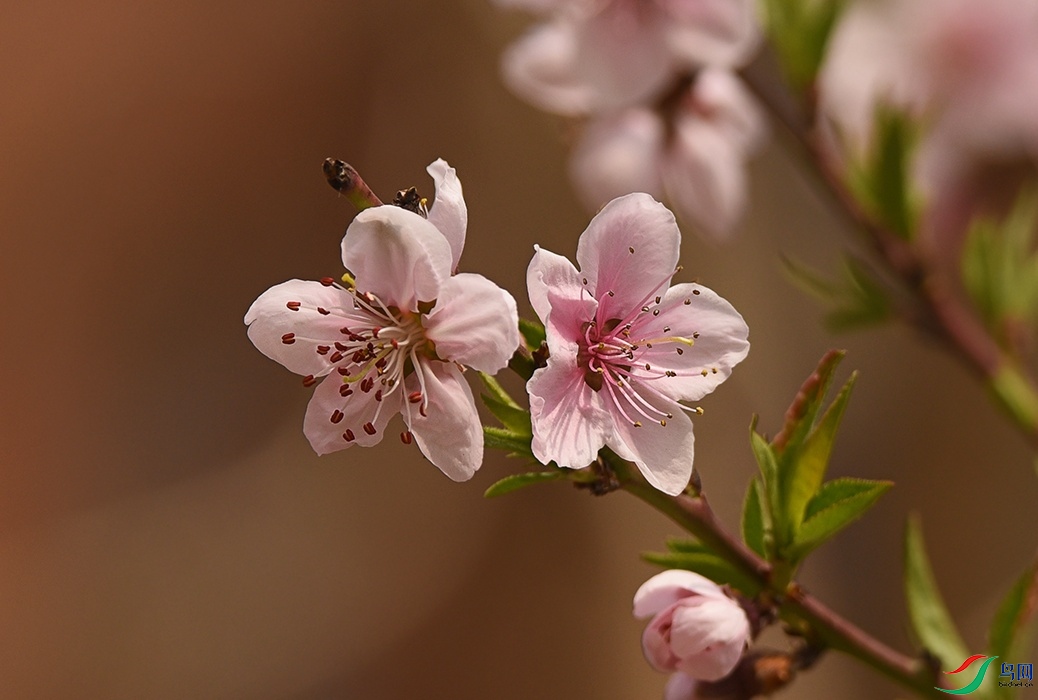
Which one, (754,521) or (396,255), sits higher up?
(396,255)

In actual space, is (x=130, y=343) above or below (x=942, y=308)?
below

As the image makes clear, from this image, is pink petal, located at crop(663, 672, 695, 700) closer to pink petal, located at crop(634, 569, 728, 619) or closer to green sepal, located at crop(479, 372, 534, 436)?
pink petal, located at crop(634, 569, 728, 619)

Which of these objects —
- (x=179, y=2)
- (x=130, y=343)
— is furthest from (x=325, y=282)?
(x=179, y=2)

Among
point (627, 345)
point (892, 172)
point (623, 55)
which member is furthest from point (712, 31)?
point (627, 345)

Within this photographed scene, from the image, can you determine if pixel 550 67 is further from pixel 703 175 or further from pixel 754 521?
pixel 754 521

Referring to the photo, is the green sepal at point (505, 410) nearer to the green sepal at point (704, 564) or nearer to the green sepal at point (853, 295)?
the green sepal at point (704, 564)

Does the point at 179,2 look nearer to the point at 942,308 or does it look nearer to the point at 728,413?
the point at 728,413

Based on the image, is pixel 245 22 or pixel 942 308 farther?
pixel 245 22
